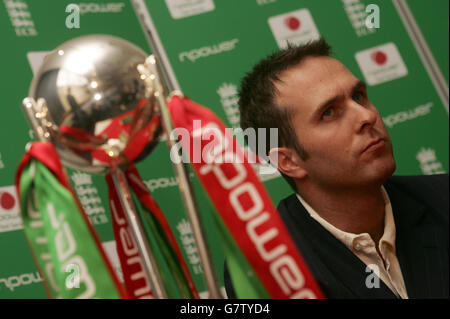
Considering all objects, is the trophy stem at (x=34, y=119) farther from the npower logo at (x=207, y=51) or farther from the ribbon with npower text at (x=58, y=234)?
the npower logo at (x=207, y=51)

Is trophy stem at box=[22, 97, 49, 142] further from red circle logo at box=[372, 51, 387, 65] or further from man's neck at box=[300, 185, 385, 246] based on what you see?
red circle logo at box=[372, 51, 387, 65]

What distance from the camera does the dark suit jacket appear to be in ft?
3.84

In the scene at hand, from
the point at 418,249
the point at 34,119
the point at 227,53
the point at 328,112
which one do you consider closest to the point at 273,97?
the point at 328,112

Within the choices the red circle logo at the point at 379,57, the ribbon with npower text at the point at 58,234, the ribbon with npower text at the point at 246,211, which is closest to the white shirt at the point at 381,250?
the ribbon with npower text at the point at 246,211

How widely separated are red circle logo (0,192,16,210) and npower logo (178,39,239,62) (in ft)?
2.27

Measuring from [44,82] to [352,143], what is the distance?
741 mm

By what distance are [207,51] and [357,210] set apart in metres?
0.76

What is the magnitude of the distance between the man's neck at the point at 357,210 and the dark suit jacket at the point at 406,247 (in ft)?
0.16

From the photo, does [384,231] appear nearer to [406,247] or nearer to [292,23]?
[406,247]

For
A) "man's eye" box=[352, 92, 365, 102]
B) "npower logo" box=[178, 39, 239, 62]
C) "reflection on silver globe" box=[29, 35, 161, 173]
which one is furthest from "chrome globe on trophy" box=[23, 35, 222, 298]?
"npower logo" box=[178, 39, 239, 62]

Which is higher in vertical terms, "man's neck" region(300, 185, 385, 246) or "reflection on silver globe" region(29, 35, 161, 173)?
"reflection on silver globe" region(29, 35, 161, 173)

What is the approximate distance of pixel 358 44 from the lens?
1843 mm

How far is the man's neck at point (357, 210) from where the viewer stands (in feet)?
4.40

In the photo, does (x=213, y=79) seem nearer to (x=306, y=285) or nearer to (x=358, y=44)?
(x=358, y=44)
